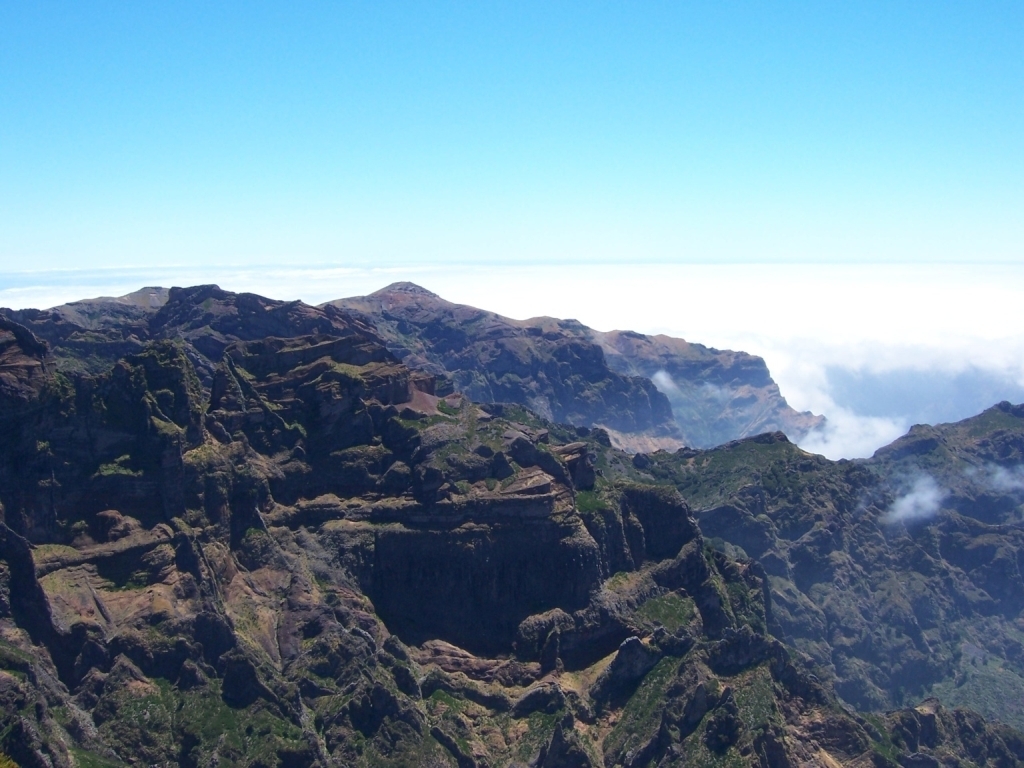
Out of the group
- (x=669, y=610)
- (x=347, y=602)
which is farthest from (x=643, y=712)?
(x=347, y=602)

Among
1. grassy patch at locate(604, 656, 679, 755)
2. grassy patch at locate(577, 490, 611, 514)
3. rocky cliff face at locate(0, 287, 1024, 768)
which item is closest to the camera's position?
rocky cliff face at locate(0, 287, 1024, 768)

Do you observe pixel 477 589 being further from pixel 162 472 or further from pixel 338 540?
pixel 162 472

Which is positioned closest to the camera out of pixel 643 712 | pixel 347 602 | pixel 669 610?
pixel 643 712

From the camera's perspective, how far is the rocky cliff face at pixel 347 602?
13638 centimetres

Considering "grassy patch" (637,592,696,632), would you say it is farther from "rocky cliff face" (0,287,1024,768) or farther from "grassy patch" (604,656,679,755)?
"grassy patch" (604,656,679,755)

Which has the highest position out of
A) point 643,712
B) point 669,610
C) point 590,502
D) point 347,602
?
point 590,502

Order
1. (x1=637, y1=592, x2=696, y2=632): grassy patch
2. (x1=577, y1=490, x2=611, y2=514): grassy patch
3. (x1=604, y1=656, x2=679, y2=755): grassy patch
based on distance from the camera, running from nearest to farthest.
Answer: (x1=604, y1=656, x2=679, y2=755): grassy patch
(x1=637, y1=592, x2=696, y2=632): grassy patch
(x1=577, y1=490, x2=611, y2=514): grassy patch

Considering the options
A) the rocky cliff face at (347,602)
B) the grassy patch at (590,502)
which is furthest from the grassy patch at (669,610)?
the grassy patch at (590,502)

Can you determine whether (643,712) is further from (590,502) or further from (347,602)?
(347,602)

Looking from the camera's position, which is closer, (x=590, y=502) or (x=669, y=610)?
(x=669, y=610)

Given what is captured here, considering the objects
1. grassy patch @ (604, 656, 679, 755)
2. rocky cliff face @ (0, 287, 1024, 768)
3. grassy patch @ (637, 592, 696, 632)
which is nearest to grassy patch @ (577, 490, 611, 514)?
rocky cliff face @ (0, 287, 1024, 768)

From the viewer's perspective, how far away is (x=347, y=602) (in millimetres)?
166000

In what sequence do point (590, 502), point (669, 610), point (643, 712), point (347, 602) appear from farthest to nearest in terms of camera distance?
1. point (590, 502)
2. point (669, 610)
3. point (347, 602)
4. point (643, 712)

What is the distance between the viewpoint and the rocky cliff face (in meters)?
136
